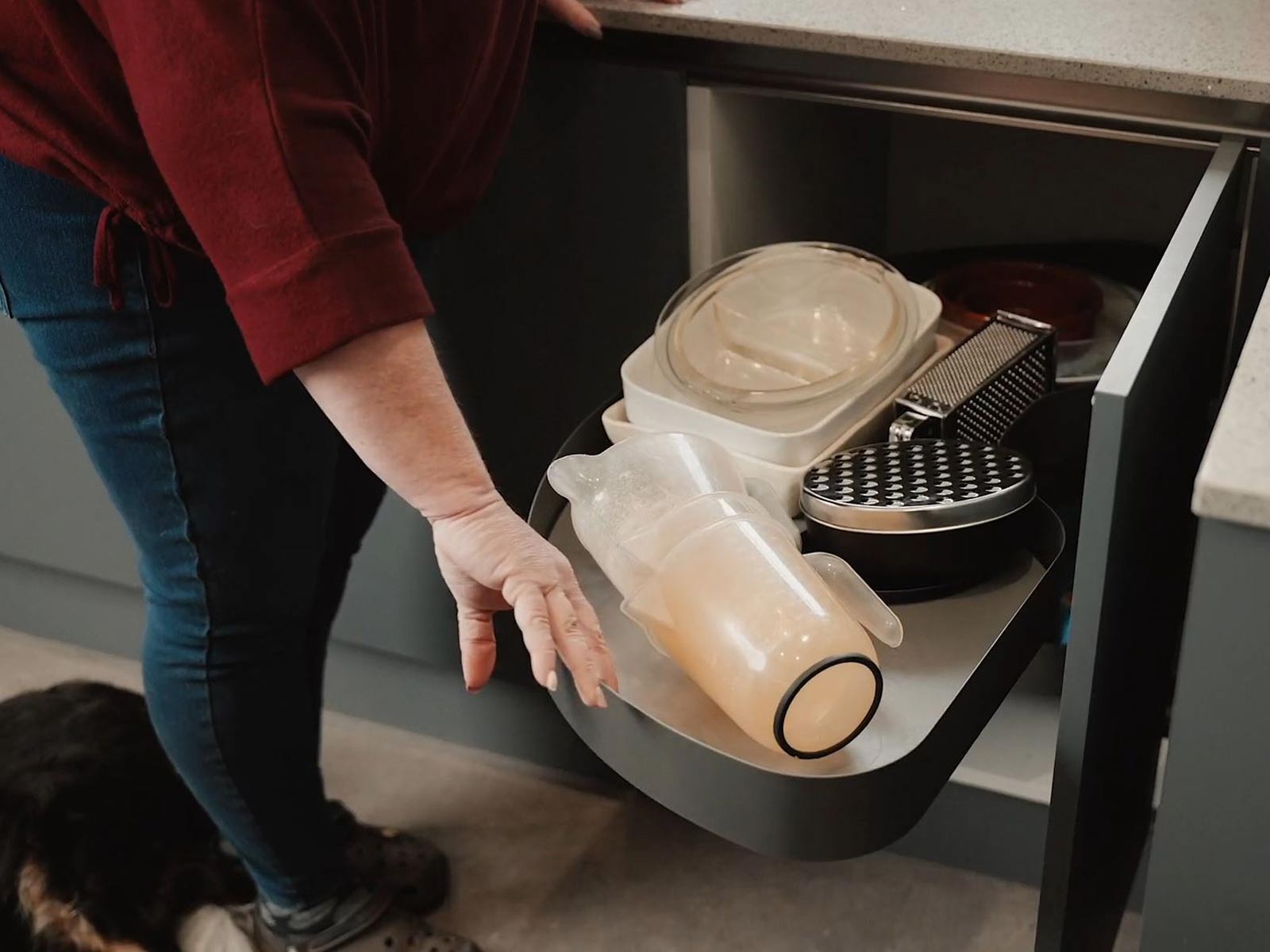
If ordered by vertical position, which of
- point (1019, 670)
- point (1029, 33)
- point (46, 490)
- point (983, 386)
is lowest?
point (46, 490)

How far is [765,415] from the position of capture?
96 cm

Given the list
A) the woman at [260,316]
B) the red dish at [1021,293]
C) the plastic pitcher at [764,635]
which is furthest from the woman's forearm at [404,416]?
the red dish at [1021,293]

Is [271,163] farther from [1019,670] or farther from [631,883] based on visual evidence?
[631,883]

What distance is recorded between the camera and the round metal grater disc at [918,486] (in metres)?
0.81

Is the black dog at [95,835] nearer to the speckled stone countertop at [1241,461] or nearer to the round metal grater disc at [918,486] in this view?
the round metal grater disc at [918,486]

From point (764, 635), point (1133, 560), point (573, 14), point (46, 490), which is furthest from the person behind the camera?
point (46, 490)

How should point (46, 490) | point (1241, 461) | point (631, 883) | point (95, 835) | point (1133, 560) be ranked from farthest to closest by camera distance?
point (46, 490), point (631, 883), point (95, 835), point (1133, 560), point (1241, 461)

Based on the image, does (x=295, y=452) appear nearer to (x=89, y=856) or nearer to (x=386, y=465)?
(x=386, y=465)

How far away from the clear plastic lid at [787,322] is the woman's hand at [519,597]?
0.23m

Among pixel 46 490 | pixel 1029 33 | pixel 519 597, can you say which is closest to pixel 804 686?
pixel 519 597

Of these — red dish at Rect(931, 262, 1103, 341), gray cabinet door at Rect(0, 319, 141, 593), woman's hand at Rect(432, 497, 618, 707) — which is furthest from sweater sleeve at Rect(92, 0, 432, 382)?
gray cabinet door at Rect(0, 319, 141, 593)

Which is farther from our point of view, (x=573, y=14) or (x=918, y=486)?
(x=573, y=14)

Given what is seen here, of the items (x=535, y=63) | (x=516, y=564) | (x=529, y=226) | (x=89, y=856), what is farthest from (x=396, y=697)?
(x=516, y=564)

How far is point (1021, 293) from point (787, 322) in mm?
301
